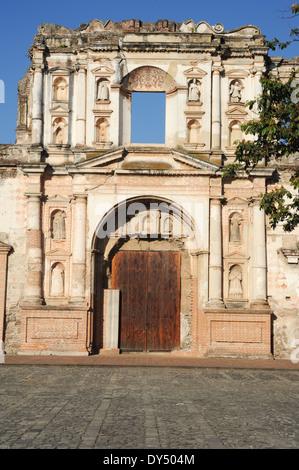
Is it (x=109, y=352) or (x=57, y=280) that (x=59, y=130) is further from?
(x=109, y=352)

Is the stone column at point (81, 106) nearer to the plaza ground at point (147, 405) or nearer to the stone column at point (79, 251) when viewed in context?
the stone column at point (79, 251)

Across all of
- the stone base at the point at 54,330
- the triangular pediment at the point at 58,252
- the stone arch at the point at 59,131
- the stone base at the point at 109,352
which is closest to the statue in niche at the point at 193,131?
the stone arch at the point at 59,131

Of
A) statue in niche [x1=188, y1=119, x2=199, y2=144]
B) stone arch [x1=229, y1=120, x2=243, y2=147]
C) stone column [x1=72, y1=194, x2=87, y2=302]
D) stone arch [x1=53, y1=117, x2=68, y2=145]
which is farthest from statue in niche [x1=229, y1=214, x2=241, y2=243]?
stone arch [x1=53, y1=117, x2=68, y2=145]

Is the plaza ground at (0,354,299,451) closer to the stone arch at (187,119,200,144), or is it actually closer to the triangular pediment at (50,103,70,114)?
the stone arch at (187,119,200,144)

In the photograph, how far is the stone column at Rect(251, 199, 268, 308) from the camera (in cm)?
1722

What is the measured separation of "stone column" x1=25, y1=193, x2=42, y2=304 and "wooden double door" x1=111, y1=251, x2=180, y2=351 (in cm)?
238

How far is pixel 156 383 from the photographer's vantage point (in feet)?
39.8

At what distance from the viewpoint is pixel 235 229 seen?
58.7 ft

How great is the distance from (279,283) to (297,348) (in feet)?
6.76

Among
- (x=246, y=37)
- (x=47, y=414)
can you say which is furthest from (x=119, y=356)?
(x=246, y=37)

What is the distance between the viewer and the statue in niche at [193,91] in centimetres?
1817

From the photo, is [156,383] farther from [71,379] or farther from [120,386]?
[71,379]

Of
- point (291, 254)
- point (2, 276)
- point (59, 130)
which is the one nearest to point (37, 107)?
point (59, 130)

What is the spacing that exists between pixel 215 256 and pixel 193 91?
537cm
